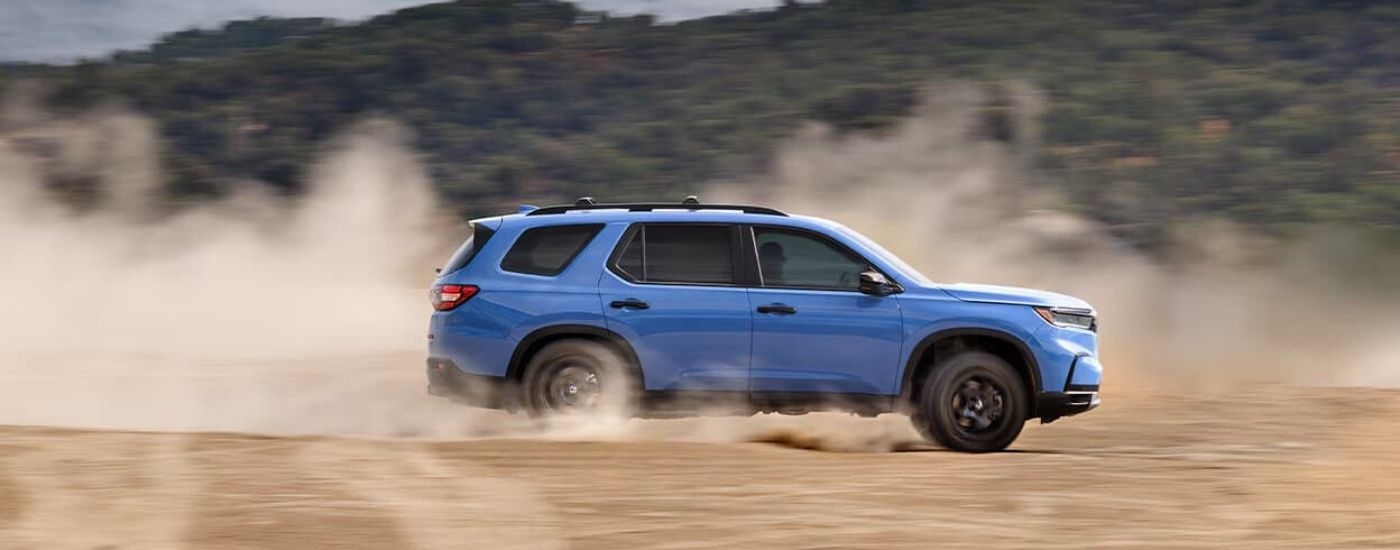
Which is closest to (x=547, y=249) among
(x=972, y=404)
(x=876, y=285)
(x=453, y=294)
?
(x=453, y=294)

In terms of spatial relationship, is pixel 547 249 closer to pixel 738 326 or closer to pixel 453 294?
pixel 453 294

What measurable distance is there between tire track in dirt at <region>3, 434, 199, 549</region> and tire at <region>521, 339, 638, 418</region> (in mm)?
2017

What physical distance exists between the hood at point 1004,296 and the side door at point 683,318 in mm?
1274

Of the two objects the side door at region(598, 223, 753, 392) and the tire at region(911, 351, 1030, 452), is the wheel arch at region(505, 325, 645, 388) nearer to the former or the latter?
the side door at region(598, 223, 753, 392)

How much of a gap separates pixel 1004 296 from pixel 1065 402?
0.72 m

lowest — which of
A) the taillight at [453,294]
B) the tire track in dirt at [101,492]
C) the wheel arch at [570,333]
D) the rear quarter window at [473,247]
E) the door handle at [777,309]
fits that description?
the tire track in dirt at [101,492]

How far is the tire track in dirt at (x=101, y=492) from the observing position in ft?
24.7

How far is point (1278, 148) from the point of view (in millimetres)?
41562

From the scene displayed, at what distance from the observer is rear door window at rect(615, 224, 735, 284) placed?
10758mm

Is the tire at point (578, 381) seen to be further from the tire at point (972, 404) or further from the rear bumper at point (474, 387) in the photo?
the tire at point (972, 404)

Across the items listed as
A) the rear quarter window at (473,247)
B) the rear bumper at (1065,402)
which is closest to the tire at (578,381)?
the rear quarter window at (473,247)

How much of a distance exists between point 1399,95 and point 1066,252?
20583 millimetres

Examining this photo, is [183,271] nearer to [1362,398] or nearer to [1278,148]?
[1362,398]

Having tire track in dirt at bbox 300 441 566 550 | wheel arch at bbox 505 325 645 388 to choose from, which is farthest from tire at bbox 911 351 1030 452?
tire track in dirt at bbox 300 441 566 550
